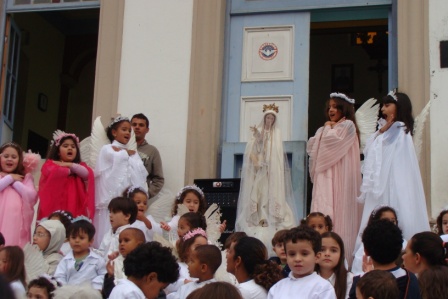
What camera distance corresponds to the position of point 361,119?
8703 millimetres

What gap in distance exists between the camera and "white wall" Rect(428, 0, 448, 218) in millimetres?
8680

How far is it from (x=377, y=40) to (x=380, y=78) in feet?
2.89

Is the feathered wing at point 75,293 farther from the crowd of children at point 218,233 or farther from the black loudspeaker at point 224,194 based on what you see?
the black loudspeaker at point 224,194

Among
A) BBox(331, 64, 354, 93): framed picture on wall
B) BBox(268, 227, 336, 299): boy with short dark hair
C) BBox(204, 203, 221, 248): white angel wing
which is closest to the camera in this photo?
BBox(268, 227, 336, 299): boy with short dark hair

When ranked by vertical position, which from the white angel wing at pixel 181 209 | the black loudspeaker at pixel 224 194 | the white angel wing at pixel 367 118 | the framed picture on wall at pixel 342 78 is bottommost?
the white angel wing at pixel 181 209

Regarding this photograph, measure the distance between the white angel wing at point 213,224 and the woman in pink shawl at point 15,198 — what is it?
5.70 feet

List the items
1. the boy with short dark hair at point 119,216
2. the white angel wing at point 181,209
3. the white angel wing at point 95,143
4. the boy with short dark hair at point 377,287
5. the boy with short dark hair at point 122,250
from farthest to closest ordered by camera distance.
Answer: the white angel wing at point 95,143 → the white angel wing at point 181,209 → the boy with short dark hair at point 119,216 → the boy with short dark hair at point 122,250 → the boy with short dark hair at point 377,287

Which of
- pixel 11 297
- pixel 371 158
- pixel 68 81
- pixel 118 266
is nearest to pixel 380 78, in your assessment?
pixel 68 81

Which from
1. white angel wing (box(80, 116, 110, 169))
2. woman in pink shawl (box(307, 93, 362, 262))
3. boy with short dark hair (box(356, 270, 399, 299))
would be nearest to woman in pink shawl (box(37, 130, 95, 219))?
white angel wing (box(80, 116, 110, 169))

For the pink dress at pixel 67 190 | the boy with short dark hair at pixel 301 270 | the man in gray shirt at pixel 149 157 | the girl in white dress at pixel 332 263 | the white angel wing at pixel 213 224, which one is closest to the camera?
the boy with short dark hair at pixel 301 270

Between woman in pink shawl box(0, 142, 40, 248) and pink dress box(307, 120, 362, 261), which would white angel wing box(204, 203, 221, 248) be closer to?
→ pink dress box(307, 120, 362, 261)

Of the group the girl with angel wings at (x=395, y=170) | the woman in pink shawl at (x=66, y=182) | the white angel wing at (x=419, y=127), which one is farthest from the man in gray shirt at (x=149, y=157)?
the white angel wing at (x=419, y=127)

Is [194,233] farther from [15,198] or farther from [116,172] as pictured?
[15,198]

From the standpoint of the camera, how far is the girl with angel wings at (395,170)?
762 centimetres
